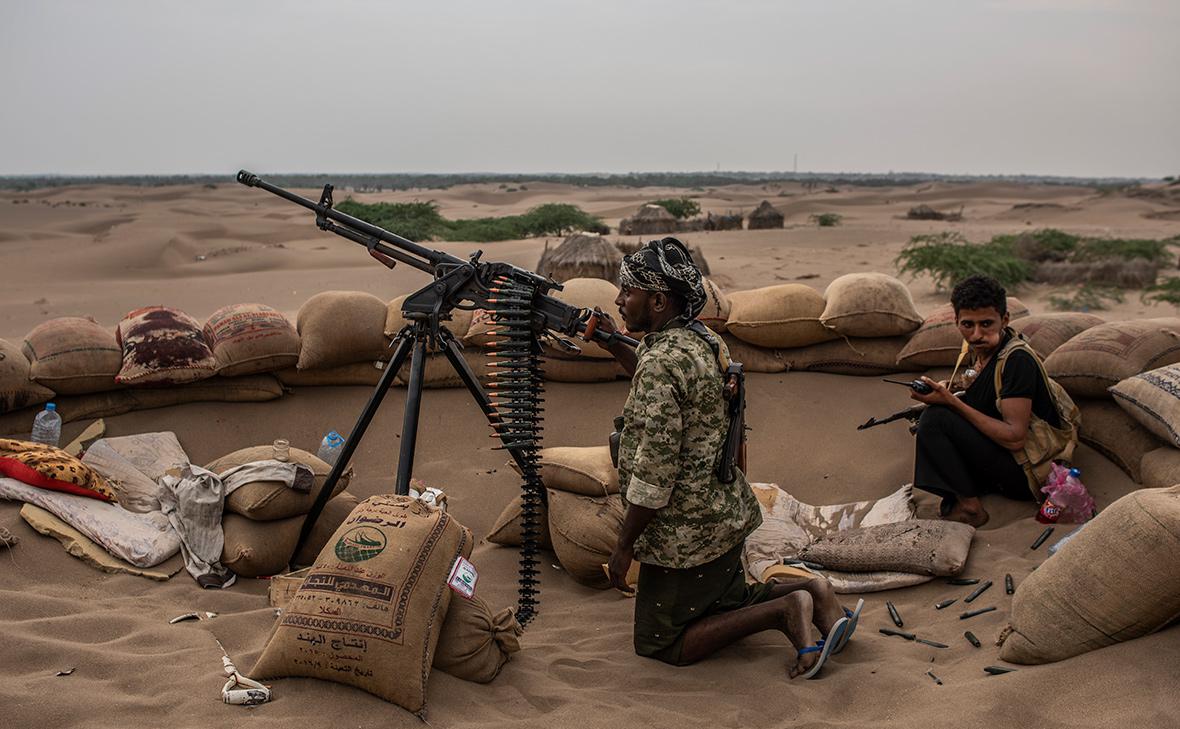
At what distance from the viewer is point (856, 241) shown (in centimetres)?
2308

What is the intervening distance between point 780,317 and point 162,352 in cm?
404

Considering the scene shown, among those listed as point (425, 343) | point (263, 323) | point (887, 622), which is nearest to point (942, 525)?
point (887, 622)

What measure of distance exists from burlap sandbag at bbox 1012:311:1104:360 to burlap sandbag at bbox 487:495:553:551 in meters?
2.99

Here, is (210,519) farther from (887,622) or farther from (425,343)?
(887,622)

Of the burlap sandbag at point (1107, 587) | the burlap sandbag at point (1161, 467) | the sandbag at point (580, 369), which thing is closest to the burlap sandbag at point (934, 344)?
the burlap sandbag at point (1161, 467)

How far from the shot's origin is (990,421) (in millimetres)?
4215

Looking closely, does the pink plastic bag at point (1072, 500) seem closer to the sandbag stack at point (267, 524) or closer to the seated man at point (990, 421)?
the seated man at point (990, 421)

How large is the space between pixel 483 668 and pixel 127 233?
26.2m

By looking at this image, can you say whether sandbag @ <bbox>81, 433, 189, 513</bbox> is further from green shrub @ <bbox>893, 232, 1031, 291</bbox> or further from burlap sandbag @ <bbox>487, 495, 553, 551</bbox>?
green shrub @ <bbox>893, 232, 1031, 291</bbox>

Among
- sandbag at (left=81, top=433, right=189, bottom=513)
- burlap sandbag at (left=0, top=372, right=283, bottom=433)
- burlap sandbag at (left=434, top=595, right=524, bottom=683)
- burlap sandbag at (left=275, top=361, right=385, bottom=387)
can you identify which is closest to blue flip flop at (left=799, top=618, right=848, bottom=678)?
burlap sandbag at (left=434, top=595, right=524, bottom=683)

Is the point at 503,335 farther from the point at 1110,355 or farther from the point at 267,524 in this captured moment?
the point at 1110,355

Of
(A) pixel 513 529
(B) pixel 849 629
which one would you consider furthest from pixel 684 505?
(A) pixel 513 529

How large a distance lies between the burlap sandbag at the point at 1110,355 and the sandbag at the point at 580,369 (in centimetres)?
273

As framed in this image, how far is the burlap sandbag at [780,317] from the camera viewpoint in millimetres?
6207
